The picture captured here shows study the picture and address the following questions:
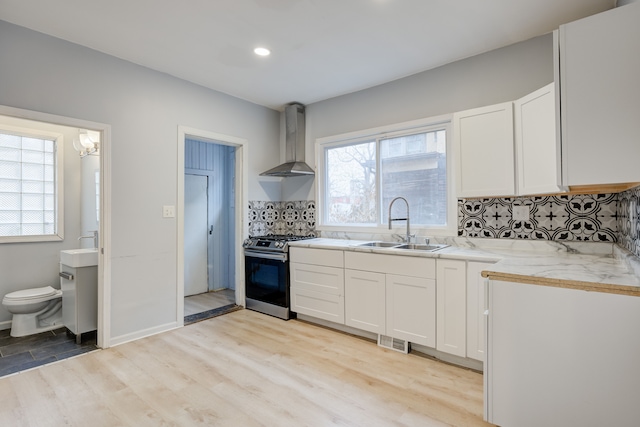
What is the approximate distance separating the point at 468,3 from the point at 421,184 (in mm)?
1551

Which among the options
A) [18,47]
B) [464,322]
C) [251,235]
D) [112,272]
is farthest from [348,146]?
[18,47]

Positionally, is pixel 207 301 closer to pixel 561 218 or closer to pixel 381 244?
pixel 381 244

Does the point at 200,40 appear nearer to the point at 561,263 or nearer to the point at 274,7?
the point at 274,7

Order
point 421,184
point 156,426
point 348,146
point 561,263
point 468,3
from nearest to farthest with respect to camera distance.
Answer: point 156,426
point 561,263
point 468,3
point 421,184
point 348,146

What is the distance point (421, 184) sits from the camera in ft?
10.3

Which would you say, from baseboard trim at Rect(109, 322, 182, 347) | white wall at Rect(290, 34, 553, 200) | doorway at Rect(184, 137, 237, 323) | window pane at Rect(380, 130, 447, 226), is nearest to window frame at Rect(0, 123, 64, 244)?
doorway at Rect(184, 137, 237, 323)

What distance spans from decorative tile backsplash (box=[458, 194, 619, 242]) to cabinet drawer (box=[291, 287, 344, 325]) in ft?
4.44

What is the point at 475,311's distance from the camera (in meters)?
2.22

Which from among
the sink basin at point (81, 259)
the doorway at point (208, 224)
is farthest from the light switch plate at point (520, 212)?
the sink basin at point (81, 259)

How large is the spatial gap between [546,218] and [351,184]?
1958 mm

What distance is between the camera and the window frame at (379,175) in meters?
2.91

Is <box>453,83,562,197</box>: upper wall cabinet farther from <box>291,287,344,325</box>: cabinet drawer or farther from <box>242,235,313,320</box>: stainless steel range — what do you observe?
<box>242,235,313,320</box>: stainless steel range

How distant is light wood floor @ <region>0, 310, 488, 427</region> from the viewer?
1771 mm

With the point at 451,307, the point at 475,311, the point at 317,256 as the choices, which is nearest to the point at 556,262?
the point at 475,311
